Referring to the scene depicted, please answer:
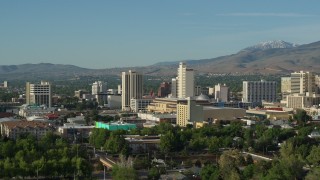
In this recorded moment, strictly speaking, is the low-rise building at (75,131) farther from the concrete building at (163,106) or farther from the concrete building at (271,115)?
the concrete building at (271,115)

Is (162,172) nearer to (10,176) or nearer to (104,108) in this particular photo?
(10,176)

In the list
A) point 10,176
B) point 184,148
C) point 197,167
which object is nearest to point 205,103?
point 184,148

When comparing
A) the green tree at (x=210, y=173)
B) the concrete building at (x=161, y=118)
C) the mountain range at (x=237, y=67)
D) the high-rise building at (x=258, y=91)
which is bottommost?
the green tree at (x=210, y=173)

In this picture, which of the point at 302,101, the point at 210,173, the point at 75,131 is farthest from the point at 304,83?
the point at 210,173

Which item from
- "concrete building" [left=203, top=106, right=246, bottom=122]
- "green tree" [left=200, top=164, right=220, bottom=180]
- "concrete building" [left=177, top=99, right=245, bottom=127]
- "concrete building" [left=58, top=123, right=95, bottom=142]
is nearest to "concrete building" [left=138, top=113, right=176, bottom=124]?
"concrete building" [left=177, top=99, right=245, bottom=127]

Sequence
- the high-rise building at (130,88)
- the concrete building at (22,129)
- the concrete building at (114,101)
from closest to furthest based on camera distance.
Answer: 1. the concrete building at (22,129)
2. the high-rise building at (130,88)
3. the concrete building at (114,101)

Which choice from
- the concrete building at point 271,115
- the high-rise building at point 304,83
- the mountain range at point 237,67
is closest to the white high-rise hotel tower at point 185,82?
the concrete building at point 271,115

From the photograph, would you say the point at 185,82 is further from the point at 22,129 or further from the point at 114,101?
the point at 22,129
